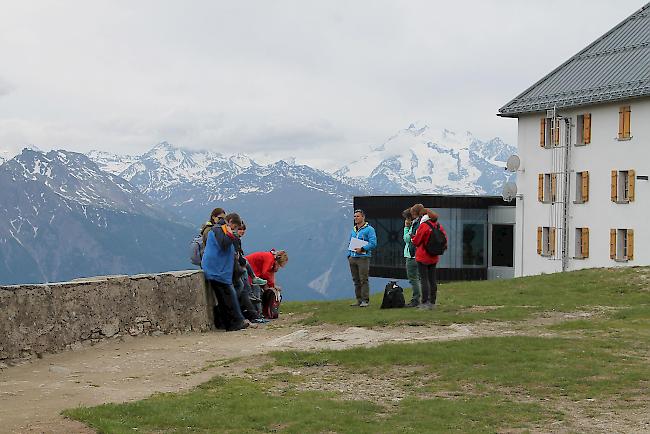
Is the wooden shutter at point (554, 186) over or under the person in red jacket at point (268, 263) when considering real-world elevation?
over

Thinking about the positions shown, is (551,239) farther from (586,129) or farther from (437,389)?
(437,389)

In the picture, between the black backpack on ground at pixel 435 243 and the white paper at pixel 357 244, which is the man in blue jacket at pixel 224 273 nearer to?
the white paper at pixel 357 244

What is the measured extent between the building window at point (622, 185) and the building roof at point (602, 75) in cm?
407

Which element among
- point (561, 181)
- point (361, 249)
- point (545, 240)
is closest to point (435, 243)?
point (361, 249)

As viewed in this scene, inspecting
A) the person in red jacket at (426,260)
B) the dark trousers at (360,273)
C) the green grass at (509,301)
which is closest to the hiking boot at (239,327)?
the green grass at (509,301)

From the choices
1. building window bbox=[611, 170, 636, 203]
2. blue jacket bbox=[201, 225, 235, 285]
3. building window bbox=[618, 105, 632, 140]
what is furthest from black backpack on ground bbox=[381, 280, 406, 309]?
building window bbox=[618, 105, 632, 140]

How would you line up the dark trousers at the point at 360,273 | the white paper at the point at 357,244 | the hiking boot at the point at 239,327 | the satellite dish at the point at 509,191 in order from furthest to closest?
1. the satellite dish at the point at 509,191
2. the dark trousers at the point at 360,273
3. the white paper at the point at 357,244
4. the hiking boot at the point at 239,327

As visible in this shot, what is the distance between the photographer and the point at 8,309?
14734mm

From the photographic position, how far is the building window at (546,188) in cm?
5950

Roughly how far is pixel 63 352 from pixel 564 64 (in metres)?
50.6

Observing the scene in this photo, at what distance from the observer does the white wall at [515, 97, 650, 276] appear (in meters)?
52.4

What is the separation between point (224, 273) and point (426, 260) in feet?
13.1

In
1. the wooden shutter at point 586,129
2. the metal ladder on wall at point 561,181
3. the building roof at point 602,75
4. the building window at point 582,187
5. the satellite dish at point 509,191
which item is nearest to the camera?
the building roof at point 602,75

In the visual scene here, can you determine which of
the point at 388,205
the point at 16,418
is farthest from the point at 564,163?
the point at 16,418
